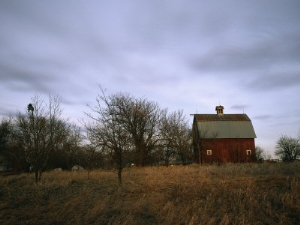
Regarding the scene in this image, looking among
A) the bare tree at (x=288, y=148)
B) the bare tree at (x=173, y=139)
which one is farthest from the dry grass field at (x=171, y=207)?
the bare tree at (x=288, y=148)

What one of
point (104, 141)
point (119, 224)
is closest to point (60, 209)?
point (119, 224)

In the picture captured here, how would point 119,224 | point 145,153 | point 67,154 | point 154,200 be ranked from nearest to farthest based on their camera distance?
1. point 119,224
2. point 154,200
3. point 145,153
4. point 67,154

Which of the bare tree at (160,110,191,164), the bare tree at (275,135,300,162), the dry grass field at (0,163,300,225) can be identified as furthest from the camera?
the bare tree at (275,135,300,162)

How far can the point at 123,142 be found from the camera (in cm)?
1035

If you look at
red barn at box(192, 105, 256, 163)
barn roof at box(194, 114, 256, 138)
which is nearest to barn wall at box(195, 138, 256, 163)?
red barn at box(192, 105, 256, 163)

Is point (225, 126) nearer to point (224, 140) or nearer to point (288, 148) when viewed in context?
point (224, 140)

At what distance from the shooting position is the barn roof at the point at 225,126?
33781 mm

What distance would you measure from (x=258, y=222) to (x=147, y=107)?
2410 cm

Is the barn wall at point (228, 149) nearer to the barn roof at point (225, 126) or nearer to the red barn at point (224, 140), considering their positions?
the red barn at point (224, 140)

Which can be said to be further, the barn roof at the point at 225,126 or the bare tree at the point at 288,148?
the bare tree at the point at 288,148

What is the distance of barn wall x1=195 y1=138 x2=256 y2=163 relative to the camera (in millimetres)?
33000

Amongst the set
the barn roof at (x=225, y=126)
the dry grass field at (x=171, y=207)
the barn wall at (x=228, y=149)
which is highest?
the barn roof at (x=225, y=126)

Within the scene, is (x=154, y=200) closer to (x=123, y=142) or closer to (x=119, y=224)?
(x=119, y=224)

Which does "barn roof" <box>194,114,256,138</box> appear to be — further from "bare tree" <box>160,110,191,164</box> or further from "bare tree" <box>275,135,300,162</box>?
"bare tree" <box>275,135,300,162</box>
